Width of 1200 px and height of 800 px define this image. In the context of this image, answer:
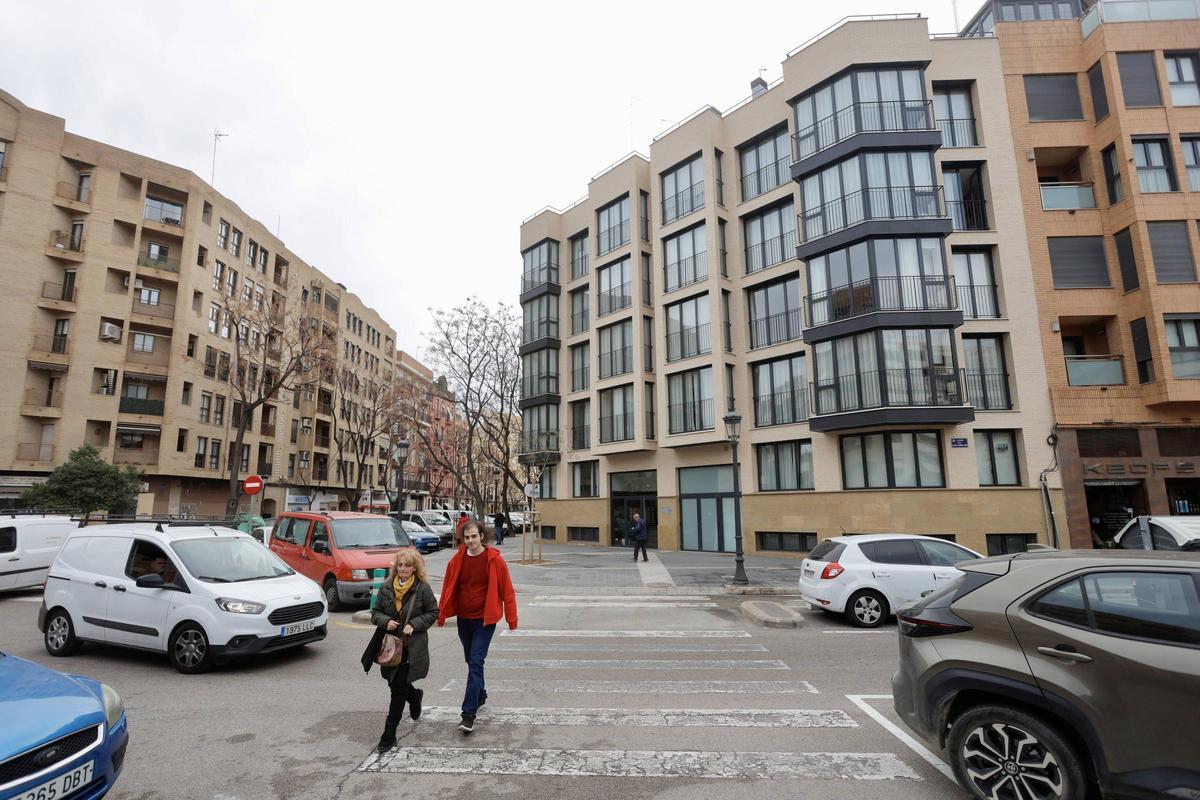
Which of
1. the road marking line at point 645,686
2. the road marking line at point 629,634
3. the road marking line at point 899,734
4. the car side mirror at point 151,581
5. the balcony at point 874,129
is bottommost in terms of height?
the road marking line at point 629,634

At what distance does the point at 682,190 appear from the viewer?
2809 cm

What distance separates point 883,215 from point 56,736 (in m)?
24.0

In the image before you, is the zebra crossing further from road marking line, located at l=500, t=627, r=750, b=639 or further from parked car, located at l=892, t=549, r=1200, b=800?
road marking line, located at l=500, t=627, r=750, b=639

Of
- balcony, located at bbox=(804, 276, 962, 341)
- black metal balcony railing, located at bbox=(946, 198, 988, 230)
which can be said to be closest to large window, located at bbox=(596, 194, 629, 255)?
balcony, located at bbox=(804, 276, 962, 341)

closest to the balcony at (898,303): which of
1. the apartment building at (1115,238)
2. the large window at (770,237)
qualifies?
the apartment building at (1115,238)

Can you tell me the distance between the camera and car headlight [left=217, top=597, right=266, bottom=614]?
23.3 ft

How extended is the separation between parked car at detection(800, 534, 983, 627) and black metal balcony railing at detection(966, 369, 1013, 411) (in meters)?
12.7

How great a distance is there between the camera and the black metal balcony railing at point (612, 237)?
31.2 m

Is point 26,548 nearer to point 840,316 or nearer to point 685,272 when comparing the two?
point 685,272

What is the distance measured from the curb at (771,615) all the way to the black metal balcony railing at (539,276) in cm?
2662

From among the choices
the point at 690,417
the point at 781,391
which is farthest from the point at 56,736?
the point at 690,417

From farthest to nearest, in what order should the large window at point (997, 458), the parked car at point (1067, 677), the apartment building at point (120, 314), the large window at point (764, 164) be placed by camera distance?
the apartment building at point (120, 314) < the large window at point (764, 164) < the large window at point (997, 458) < the parked car at point (1067, 677)

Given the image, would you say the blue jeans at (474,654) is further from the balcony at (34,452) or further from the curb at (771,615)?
the balcony at (34,452)

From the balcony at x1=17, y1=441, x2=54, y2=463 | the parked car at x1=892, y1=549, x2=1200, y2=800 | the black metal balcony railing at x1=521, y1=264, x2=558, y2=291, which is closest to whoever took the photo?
the parked car at x1=892, y1=549, x2=1200, y2=800
